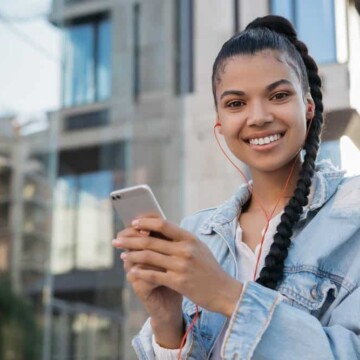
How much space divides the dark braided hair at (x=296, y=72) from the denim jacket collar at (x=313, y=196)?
0.01 metres

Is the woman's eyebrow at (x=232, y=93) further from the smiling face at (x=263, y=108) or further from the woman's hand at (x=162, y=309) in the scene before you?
the woman's hand at (x=162, y=309)

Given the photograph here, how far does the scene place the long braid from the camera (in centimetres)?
75

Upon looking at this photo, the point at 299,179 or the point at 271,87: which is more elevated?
the point at 271,87

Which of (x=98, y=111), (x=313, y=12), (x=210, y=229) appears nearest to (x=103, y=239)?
(x=98, y=111)

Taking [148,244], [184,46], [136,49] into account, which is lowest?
[148,244]

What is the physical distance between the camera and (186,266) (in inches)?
25.0

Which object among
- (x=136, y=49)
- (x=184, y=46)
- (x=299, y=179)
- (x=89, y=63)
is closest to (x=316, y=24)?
(x=299, y=179)

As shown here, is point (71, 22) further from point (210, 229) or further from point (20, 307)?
point (210, 229)

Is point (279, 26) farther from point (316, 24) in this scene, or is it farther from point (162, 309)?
point (316, 24)

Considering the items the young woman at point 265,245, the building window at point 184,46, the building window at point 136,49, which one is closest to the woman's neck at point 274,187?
the young woman at point 265,245

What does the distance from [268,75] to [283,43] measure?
0.21ft

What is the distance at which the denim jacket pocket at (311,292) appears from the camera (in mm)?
716

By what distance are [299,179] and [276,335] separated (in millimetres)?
234

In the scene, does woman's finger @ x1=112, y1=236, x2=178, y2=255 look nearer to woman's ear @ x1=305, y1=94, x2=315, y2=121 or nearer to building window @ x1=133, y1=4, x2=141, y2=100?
woman's ear @ x1=305, y1=94, x2=315, y2=121
